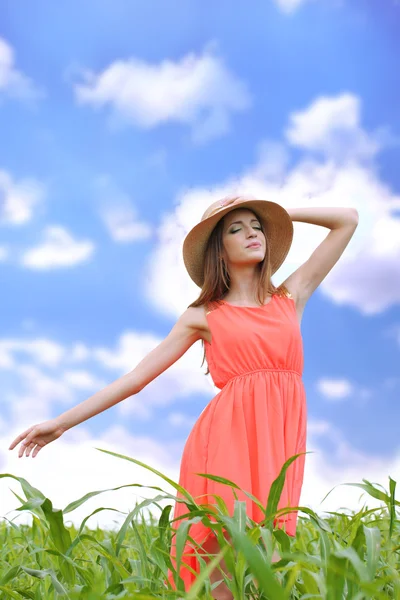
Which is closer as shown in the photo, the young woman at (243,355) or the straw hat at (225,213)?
the young woman at (243,355)

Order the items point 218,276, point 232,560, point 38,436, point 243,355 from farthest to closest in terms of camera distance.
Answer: point 218,276 < point 243,355 < point 38,436 < point 232,560

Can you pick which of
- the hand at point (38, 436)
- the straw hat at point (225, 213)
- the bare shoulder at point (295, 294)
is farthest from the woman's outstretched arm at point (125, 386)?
the bare shoulder at point (295, 294)

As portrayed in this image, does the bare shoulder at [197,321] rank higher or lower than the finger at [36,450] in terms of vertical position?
higher

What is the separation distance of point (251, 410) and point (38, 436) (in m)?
0.89

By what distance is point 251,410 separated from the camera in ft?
9.59

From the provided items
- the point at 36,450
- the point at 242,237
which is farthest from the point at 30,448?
the point at 242,237

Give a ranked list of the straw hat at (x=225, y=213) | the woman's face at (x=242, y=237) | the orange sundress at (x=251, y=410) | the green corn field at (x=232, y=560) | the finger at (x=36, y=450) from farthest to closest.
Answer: the straw hat at (x=225, y=213) < the woman's face at (x=242, y=237) < the finger at (x=36, y=450) < the orange sundress at (x=251, y=410) < the green corn field at (x=232, y=560)

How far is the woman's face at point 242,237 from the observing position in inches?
124

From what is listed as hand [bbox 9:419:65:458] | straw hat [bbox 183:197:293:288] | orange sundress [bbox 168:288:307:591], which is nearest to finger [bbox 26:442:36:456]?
hand [bbox 9:419:65:458]

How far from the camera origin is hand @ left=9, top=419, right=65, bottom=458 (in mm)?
2863

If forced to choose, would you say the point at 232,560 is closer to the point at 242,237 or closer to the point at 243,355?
the point at 243,355

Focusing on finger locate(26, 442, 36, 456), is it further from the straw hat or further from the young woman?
the straw hat

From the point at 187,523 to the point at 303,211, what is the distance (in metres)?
2.37

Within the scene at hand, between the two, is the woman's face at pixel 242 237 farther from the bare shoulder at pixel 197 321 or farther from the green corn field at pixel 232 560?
the green corn field at pixel 232 560
